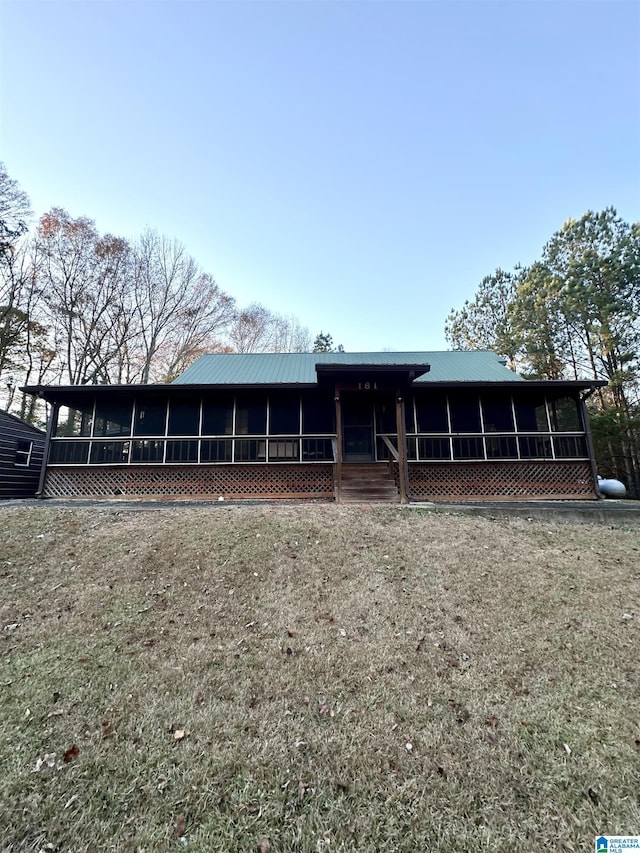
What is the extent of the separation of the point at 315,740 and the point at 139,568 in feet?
12.9

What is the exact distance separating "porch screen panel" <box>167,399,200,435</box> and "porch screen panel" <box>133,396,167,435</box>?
1.04 feet

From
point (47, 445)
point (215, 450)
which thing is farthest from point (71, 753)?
point (47, 445)

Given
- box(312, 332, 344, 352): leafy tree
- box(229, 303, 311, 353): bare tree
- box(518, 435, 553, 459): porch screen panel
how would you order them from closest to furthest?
box(518, 435, 553, 459): porch screen panel → box(229, 303, 311, 353): bare tree → box(312, 332, 344, 352): leafy tree

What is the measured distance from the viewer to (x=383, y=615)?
4.54 m

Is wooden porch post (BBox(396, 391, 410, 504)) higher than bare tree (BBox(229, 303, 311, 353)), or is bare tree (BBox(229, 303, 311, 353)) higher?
bare tree (BBox(229, 303, 311, 353))

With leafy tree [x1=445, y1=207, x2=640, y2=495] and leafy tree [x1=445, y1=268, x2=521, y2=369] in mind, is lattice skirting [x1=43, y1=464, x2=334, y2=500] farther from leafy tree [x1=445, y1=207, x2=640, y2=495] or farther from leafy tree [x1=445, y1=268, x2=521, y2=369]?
leafy tree [x1=445, y1=268, x2=521, y2=369]

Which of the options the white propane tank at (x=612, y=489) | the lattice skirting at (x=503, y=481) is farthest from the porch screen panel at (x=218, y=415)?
the white propane tank at (x=612, y=489)

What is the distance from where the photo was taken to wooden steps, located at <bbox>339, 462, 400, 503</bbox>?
10312 millimetres

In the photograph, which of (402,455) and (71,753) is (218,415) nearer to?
(402,455)

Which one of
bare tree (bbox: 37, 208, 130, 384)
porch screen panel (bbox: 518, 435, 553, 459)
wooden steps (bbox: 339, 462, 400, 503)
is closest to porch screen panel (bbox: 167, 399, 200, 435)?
wooden steps (bbox: 339, 462, 400, 503)

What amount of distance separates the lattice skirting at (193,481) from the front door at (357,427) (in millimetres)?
1566

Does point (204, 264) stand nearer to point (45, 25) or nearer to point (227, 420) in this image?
point (45, 25)

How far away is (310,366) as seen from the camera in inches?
608

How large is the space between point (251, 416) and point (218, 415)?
1139 mm
